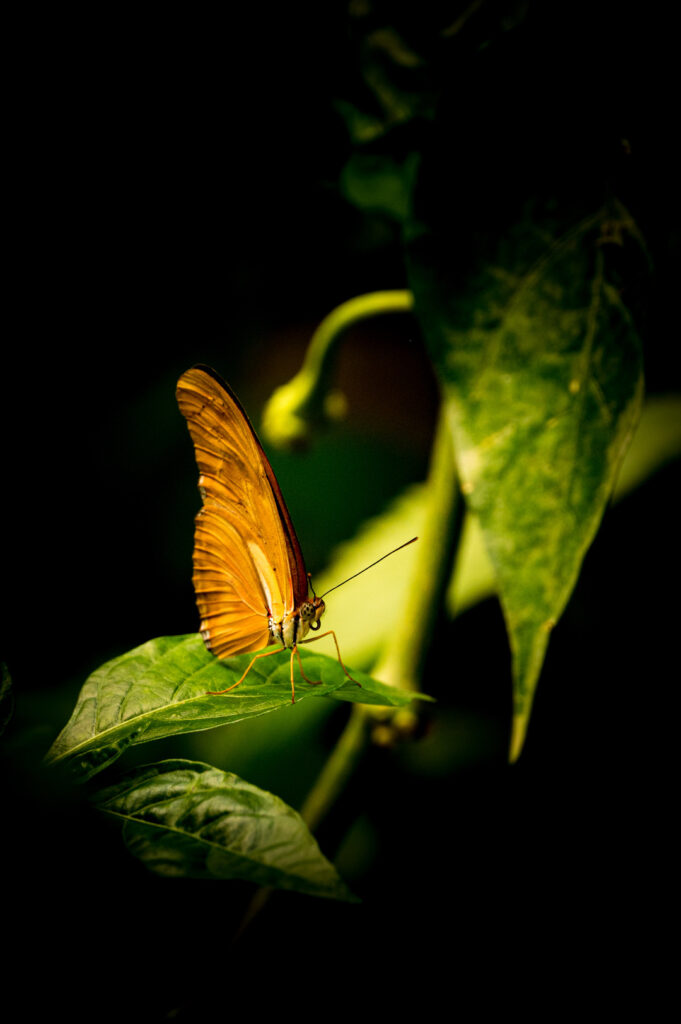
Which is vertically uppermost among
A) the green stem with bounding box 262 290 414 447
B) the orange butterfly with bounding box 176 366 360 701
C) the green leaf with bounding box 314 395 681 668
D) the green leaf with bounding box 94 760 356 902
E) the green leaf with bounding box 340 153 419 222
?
the green leaf with bounding box 340 153 419 222

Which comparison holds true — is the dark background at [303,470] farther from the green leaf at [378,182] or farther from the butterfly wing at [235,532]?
the butterfly wing at [235,532]

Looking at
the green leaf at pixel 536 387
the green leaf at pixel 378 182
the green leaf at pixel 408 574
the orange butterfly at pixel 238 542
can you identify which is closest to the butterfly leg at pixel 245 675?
the orange butterfly at pixel 238 542

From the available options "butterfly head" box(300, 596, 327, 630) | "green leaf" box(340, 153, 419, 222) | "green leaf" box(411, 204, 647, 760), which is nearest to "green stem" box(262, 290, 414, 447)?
"green leaf" box(340, 153, 419, 222)

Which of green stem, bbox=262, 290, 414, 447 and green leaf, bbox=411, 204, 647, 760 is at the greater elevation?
green stem, bbox=262, 290, 414, 447

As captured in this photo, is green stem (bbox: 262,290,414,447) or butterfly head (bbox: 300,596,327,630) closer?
butterfly head (bbox: 300,596,327,630)

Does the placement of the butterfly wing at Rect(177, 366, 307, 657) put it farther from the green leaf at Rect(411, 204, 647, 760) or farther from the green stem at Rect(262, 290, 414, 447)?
the green stem at Rect(262, 290, 414, 447)

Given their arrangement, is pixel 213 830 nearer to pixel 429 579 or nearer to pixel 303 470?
pixel 429 579
